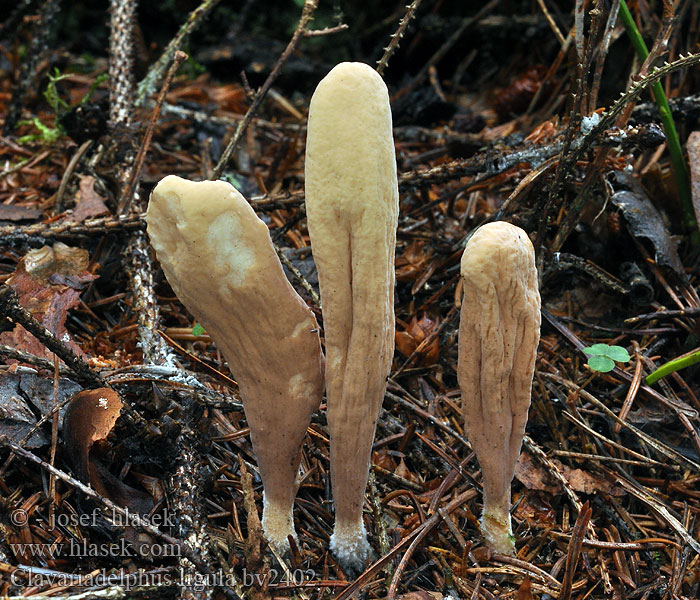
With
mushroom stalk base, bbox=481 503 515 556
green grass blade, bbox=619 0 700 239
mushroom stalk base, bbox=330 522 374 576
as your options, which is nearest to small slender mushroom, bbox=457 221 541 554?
mushroom stalk base, bbox=481 503 515 556

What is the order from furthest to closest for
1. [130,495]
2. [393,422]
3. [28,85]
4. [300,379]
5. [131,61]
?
[28,85] < [131,61] < [393,422] < [130,495] < [300,379]

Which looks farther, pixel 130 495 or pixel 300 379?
pixel 130 495

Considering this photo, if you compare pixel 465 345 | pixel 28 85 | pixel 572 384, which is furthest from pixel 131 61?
pixel 572 384

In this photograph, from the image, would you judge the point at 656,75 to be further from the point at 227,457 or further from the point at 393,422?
the point at 227,457

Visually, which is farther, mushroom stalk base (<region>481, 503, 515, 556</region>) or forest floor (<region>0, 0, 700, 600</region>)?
mushroom stalk base (<region>481, 503, 515, 556</region>)

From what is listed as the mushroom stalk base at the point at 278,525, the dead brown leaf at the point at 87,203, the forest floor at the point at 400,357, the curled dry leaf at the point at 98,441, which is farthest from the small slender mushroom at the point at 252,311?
the dead brown leaf at the point at 87,203

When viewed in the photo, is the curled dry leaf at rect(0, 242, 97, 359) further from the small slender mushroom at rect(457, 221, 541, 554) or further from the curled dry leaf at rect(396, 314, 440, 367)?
the small slender mushroom at rect(457, 221, 541, 554)
